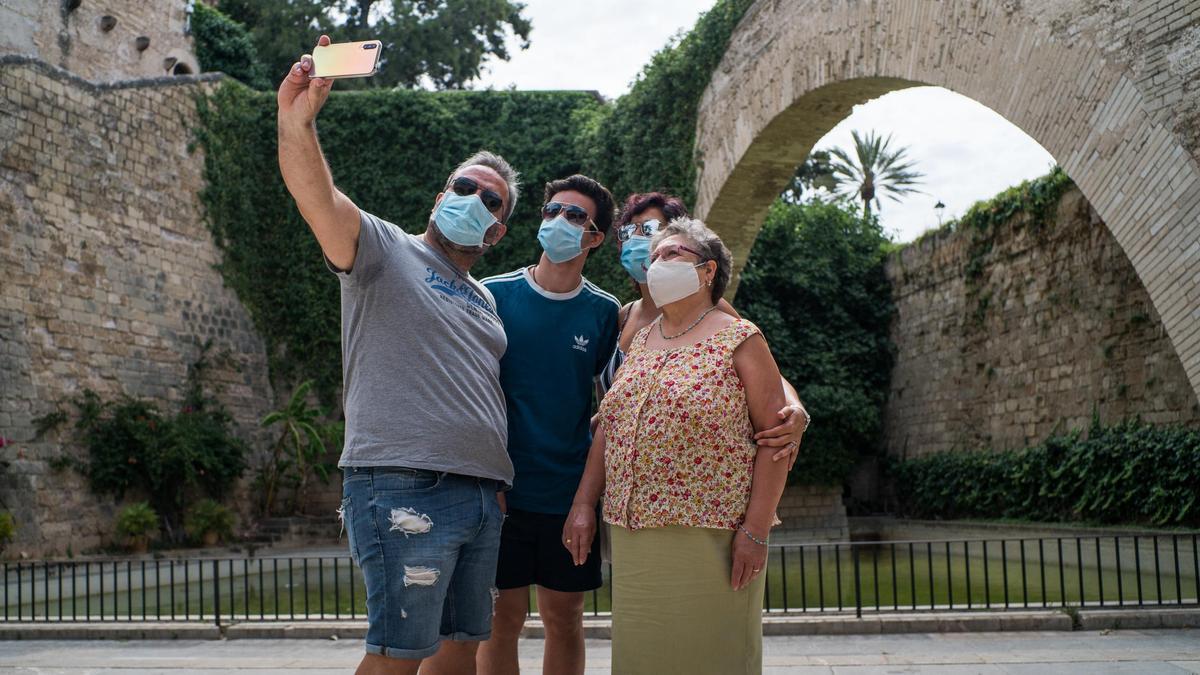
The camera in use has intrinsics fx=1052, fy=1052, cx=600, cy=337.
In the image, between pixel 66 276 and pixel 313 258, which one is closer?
pixel 66 276

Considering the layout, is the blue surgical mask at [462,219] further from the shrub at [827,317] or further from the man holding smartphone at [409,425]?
the shrub at [827,317]

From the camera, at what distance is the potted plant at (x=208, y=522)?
553 inches

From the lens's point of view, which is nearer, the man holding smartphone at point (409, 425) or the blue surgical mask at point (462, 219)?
the man holding smartphone at point (409, 425)

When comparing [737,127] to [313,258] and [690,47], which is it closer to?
[690,47]

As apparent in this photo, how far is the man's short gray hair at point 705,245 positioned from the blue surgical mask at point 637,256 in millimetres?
410

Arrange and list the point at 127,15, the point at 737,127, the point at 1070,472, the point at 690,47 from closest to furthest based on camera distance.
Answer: the point at 737,127 < the point at 690,47 < the point at 1070,472 < the point at 127,15

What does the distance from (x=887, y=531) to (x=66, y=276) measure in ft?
40.6

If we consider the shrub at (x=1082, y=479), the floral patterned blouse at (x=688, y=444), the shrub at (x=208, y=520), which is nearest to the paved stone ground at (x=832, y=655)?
the floral patterned blouse at (x=688, y=444)

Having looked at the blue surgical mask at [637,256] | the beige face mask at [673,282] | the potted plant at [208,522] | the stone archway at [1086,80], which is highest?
the stone archway at [1086,80]

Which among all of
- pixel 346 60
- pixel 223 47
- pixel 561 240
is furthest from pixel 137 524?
pixel 223 47

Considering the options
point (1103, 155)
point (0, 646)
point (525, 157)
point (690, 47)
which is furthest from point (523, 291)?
point (525, 157)

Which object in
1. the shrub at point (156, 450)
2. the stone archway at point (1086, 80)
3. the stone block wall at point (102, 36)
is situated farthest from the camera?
the stone block wall at point (102, 36)

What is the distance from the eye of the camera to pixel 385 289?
2646mm

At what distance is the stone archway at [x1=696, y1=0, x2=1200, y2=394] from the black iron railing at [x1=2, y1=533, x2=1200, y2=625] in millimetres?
1848
